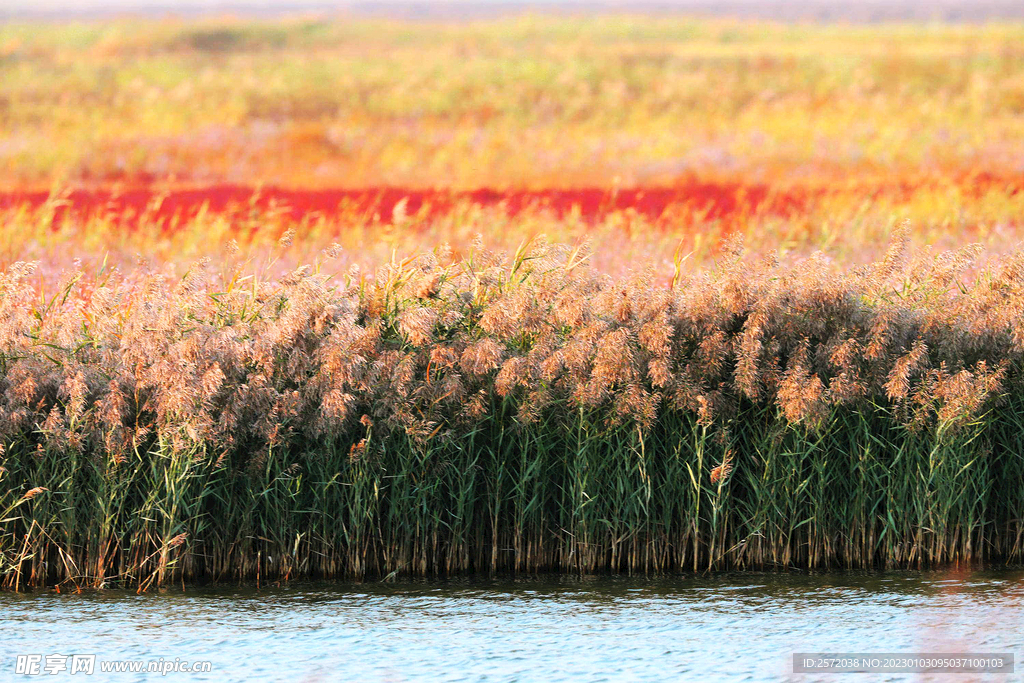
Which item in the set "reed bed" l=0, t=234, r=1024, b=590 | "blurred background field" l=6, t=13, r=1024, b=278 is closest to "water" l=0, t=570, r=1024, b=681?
"reed bed" l=0, t=234, r=1024, b=590

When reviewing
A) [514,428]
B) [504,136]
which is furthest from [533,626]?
[504,136]

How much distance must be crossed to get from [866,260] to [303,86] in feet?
104

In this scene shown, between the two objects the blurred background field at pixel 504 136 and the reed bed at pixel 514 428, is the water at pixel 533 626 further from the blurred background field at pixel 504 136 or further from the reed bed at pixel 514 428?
the blurred background field at pixel 504 136

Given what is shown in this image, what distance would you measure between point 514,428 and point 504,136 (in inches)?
1123

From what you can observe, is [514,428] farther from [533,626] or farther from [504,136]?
[504,136]

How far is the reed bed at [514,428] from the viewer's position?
9570 millimetres

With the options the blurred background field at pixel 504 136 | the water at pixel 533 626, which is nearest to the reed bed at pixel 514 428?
the water at pixel 533 626

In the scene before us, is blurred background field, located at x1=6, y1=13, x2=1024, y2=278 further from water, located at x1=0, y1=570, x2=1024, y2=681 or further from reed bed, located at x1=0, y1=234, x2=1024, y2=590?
water, located at x1=0, y1=570, x2=1024, y2=681

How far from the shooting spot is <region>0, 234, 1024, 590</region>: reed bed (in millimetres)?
9570

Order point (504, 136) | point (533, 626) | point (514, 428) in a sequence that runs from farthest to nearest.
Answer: point (504, 136) → point (514, 428) → point (533, 626)

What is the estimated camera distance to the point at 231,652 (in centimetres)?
818

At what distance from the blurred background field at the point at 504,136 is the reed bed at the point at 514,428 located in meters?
2.20

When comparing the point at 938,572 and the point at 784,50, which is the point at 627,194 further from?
the point at 784,50

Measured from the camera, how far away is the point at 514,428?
9.91 m
